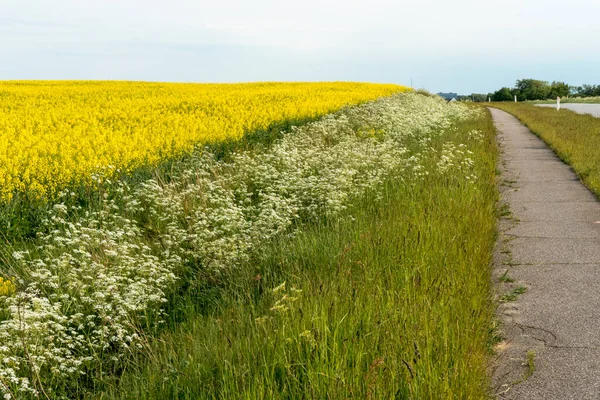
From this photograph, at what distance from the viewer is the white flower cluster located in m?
4.17

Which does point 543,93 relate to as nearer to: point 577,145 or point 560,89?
point 560,89

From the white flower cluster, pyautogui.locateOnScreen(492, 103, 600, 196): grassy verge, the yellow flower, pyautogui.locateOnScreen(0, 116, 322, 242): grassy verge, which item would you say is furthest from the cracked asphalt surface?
pyautogui.locateOnScreen(0, 116, 322, 242): grassy verge

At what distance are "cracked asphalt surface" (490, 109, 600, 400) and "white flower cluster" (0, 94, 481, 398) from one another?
1.81 meters

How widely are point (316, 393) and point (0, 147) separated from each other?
9904mm

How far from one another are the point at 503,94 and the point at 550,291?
357 feet

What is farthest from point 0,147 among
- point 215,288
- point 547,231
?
point 547,231

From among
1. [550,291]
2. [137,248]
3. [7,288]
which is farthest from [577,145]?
[7,288]

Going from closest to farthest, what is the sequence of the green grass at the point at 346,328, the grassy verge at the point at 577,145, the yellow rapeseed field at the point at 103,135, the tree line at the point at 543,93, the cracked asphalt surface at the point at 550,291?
the green grass at the point at 346,328 < the cracked asphalt surface at the point at 550,291 < the yellow rapeseed field at the point at 103,135 < the grassy verge at the point at 577,145 < the tree line at the point at 543,93

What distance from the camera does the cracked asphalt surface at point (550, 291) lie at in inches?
154

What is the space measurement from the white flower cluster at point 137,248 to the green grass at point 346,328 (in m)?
0.33

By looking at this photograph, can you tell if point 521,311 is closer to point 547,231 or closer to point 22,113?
point 547,231

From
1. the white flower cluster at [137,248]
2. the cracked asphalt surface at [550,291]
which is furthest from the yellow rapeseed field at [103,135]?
the cracked asphalt surface at [550,291]

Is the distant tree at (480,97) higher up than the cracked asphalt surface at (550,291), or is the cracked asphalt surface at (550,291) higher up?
the distant tree at (480,97)

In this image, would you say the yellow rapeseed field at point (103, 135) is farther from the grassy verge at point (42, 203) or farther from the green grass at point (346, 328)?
the green grass at point (346, 328)
